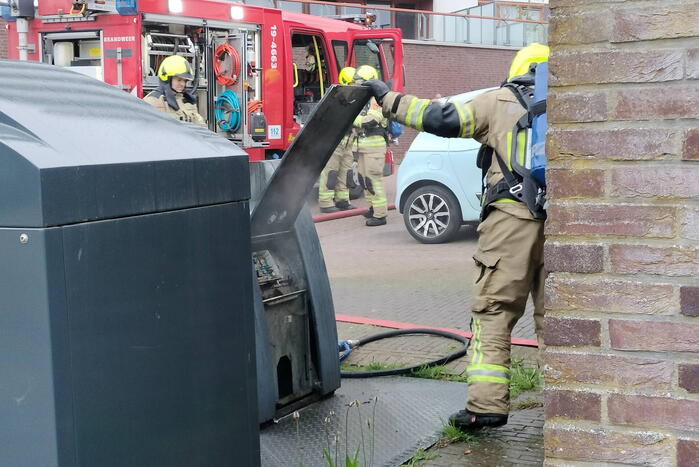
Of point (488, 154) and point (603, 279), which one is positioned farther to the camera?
point (488, 154)

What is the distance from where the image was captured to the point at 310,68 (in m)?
14.6

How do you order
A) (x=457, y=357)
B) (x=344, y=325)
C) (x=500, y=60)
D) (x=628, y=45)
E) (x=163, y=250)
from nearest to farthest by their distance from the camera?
1. (x=628, y=45)
2. (x=163, y=250)
3. (x=457, y=357)
4. (x=344, y=325)
5. (x=500, y=60)

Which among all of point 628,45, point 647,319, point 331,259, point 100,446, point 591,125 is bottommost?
point 331,259

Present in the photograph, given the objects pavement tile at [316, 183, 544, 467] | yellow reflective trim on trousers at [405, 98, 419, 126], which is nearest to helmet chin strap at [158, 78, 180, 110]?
pavement tile at [316, 183, 544, 467]

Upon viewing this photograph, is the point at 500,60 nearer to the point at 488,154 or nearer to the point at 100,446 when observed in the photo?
the point at 488,154

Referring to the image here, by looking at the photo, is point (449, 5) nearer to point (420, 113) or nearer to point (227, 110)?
point (227, 110)

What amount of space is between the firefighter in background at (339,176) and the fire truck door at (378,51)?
130 centimetres

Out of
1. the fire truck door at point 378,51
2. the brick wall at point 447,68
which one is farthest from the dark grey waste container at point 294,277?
the brick wall at point 447,68

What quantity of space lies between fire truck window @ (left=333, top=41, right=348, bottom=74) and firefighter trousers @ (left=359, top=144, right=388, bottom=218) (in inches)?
99.1

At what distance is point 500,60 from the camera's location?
A: 89.5 ft

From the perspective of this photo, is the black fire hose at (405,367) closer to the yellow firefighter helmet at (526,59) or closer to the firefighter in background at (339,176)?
the yellow firefighter helmet at (526,59)

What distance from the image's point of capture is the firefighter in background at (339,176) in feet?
43.7

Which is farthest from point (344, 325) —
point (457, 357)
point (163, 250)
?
point (163, 250)

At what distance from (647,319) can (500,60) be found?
2602 cm
